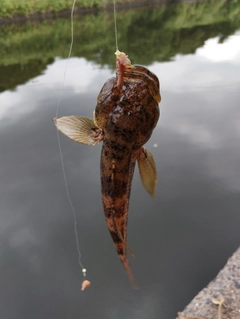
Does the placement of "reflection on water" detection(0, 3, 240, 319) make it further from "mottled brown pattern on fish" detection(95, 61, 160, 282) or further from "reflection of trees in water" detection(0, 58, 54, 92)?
"mottled brown pattern on fish" detection(95, 61, 160, 282)

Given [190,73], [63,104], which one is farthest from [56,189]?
[190,73]

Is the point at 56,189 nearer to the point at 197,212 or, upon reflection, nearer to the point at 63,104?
the point at 197,212

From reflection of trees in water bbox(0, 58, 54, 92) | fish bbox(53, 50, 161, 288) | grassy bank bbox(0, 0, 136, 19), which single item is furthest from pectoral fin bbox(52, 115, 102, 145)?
grassy bank bbox(0, 0, 136, 19)

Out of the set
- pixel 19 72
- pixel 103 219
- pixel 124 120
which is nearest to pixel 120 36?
pixel 19 72

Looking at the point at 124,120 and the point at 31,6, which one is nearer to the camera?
the point at 124,120

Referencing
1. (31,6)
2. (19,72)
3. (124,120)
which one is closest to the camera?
(124,120)

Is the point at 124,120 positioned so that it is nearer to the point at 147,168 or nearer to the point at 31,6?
the point at 147,168

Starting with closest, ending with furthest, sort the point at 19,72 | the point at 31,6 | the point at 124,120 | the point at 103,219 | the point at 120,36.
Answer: the point at 124,120
the point at 103,219
the point at 19,72
the point at 120,36
the point at 31,6
